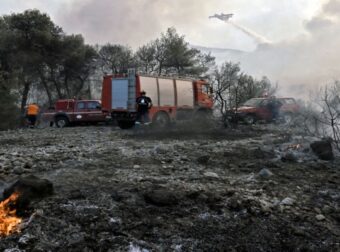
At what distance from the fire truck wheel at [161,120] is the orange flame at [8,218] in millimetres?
13112

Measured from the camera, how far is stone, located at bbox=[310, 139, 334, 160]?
961 centimetres

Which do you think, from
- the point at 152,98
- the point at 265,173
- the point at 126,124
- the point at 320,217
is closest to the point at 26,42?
the point at 126,124

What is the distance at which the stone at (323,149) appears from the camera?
9.61 meters

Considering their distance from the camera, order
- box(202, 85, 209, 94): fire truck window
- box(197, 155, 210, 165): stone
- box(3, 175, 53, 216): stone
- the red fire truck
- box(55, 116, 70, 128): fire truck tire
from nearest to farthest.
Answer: box(3, 175, 53, 216): stone < box(197, 155, 210, 165): stone < the red fire truck < box(202, 85, 209, 94): fire truck window < box(55, 116, 70, 128): fire truck tire

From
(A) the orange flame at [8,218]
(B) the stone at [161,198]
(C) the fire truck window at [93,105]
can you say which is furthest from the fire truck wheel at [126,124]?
(A) the orange flame at [8,218]

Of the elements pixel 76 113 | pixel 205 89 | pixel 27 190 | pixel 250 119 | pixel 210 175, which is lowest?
pixel 210 175

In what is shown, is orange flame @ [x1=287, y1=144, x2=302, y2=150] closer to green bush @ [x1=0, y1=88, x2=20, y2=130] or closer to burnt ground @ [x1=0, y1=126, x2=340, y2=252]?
burnt ground @ [x1=0, y1=126, x2=340, y2=252]

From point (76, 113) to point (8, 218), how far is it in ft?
63.9

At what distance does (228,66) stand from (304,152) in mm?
25824

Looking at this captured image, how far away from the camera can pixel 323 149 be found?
31.9 ft

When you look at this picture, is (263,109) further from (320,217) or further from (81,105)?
(320,217)

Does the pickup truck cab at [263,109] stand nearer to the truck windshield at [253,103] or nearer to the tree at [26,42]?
the truck windshield at [253,103]

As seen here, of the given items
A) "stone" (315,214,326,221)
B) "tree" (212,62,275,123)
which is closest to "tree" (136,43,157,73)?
"tree" (212,62,275,123)

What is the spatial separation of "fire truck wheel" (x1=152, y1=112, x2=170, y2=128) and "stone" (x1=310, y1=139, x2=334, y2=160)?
9.31 meters
